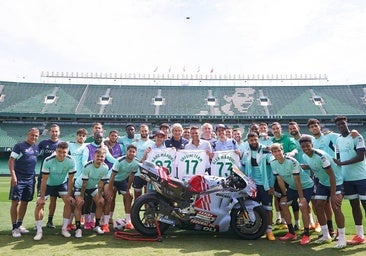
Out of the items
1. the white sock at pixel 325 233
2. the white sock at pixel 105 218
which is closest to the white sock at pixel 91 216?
the white sock at pixel 105 218

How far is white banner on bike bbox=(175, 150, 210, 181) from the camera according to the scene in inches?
274

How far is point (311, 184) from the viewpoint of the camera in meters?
6.54

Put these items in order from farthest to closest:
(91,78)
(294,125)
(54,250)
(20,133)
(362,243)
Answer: (91,78) < (20,133) < (294,125) < (362,243) < (54,250)

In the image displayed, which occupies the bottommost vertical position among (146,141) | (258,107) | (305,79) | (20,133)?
(146,141)

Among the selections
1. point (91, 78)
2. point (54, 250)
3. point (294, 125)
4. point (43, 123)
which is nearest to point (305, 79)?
point (91, 78)

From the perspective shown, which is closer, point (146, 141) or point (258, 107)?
point (146, 141)

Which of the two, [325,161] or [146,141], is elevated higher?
[146,141]

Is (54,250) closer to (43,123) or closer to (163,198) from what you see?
(163,198)

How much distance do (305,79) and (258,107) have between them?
1302 centimetres

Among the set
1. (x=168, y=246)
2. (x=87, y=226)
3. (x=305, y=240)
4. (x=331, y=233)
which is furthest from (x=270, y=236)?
(x=87, y=226)

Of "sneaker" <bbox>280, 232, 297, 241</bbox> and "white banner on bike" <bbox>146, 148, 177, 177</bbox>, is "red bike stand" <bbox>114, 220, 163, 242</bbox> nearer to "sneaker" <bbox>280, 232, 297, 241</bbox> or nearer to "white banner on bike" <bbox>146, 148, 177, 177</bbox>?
"white banner on bike" <bbox>146, 148, 177, 177</bbox>

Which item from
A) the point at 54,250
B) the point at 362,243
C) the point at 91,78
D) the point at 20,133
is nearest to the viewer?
the point at 54,250

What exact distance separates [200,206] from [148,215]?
0.99 meters

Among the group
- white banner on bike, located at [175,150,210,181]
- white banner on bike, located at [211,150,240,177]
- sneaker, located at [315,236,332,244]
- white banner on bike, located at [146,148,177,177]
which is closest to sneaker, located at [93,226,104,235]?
white banner on bike, located at [146,148,177,177]
